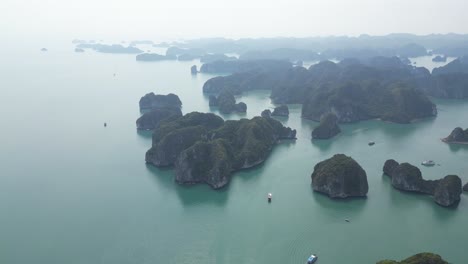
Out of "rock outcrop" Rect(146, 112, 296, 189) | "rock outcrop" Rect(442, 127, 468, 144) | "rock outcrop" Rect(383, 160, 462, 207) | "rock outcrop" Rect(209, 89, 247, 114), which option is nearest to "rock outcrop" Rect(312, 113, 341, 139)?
"rock outcrop" Rect(146, 112, 296, 189)

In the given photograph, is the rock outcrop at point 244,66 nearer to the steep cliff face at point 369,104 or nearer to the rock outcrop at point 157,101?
the rock outcrop at point 157,101

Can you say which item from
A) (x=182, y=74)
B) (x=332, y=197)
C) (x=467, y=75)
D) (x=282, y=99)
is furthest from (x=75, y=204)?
(x=182, y=74)

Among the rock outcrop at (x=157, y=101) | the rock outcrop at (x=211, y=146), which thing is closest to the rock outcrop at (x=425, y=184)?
the rock outcrop at (x=211, y=146)

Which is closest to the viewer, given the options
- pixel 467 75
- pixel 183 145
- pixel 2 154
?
pixel 183 145

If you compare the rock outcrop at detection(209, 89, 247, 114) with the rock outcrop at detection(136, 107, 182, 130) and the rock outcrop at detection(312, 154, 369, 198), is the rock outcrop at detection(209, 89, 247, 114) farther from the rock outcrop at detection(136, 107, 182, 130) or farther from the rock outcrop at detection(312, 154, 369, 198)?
the rock outcrop at detection(312, 154, 369, 198)

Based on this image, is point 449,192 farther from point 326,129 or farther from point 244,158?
point 326,129

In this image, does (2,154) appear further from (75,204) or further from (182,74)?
(182,74)
